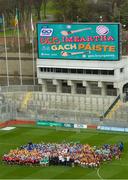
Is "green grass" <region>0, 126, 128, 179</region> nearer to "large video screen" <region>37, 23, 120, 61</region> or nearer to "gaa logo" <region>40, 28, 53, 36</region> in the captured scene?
"large video screen" <region>37, 23, 120, 61</region>

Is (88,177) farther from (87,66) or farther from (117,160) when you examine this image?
(87,66)

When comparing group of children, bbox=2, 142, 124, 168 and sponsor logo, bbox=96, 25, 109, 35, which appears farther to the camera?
sponsor logo, bbox=96, 25, 109, 35

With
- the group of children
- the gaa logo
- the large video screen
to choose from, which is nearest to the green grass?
the group of children

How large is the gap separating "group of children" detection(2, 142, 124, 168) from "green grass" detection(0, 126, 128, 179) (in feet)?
1.69

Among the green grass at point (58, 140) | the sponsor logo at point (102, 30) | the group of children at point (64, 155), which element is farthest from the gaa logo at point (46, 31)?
the group of children at point (64, 155)

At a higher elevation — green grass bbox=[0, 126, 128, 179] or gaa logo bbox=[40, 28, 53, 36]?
gaa logo bbox=[40, 28, 53, 36]

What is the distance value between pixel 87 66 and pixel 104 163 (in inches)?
881

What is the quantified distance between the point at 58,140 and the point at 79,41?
51.6ft

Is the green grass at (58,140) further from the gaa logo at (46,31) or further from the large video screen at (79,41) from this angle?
the gaa logo at (46,31)

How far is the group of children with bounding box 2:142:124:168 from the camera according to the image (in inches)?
1914

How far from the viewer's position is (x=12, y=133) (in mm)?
63188

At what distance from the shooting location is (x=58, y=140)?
58.3 m

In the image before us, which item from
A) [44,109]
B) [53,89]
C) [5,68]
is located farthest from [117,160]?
[5,68]

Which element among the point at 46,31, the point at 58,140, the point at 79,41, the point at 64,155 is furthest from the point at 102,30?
the point at 64,155
